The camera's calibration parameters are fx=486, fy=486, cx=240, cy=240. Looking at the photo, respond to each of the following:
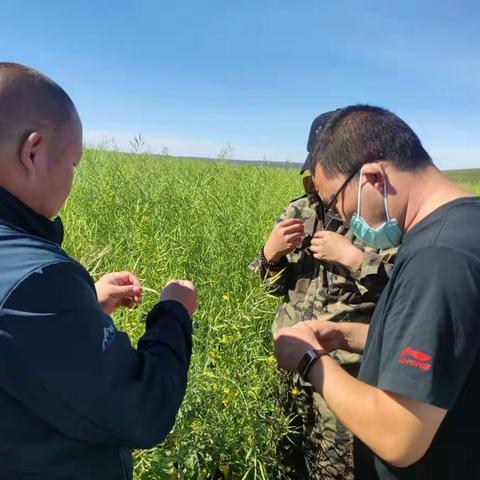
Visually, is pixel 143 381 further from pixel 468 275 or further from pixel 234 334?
pixel 234 334

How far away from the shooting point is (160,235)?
2.73 metres

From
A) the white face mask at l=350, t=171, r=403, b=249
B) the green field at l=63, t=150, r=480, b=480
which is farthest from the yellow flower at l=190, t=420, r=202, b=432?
the white face mask at l=350, t=171, r=403, b=249

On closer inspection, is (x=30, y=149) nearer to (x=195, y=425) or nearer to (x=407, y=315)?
(x=407, y=315)

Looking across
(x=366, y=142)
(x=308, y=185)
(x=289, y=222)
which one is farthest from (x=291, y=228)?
(x=366, y=142)

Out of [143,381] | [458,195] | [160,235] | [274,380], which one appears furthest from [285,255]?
[143,381]

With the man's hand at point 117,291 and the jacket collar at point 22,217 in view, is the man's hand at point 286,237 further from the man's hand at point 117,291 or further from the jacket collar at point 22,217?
the jacket collar at point 22,217

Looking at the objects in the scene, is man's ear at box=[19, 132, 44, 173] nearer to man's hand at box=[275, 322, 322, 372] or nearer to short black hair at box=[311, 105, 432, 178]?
short black hair at box=[311, 105, 432, 178]

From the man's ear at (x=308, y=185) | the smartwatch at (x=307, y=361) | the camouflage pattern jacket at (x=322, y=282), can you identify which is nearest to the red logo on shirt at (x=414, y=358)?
the smartwatch at (x=307, y=361)

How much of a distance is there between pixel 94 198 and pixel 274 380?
252 centimetres

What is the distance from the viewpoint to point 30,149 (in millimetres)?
853

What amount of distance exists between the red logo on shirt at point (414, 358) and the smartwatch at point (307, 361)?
0.36m

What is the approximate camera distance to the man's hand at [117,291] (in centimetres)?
132

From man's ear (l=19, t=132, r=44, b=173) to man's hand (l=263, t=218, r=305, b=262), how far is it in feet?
4.77

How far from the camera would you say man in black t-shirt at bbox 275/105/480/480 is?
3.08ft
